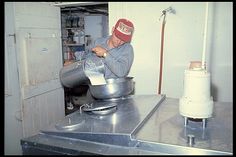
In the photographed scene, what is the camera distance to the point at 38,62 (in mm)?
2676

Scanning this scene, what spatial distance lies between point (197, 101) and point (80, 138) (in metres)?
0.55

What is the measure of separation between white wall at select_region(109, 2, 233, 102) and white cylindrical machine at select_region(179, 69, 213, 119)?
3.36 feet

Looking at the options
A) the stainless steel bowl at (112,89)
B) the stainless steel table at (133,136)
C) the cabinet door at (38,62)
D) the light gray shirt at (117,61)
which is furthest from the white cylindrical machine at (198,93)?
the cabinet door at (38,62)

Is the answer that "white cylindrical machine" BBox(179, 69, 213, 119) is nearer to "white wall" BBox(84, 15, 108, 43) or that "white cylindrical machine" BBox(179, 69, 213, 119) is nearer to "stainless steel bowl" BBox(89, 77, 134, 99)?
"stainless steel bowl" BBox(89, 77, 134, 99)

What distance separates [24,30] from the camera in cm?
248

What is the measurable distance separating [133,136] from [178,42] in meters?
1.29

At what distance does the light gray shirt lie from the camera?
1.69 metres

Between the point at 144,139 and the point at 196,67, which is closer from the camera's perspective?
the point at 144,139

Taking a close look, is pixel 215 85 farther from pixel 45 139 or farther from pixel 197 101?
pixel 45 139

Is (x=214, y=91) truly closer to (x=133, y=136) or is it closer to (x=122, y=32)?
(x=122, y=32)

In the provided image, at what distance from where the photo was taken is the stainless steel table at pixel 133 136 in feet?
3.16

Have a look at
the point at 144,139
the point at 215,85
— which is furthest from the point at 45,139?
the point at 215,85

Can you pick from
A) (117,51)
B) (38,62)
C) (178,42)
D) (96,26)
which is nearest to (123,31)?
(117,51)

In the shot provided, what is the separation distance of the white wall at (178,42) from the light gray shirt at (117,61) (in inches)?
11.7
